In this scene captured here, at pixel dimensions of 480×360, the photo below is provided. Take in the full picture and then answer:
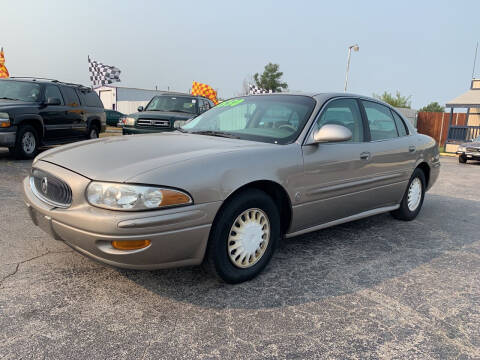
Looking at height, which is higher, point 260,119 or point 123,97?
point 123,97

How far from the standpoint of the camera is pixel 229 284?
2963mm

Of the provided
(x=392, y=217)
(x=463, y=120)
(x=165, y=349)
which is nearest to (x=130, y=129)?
(x=392, y=217)

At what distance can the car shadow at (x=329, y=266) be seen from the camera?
2.85 m

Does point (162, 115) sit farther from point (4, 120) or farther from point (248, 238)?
point (248, 238)

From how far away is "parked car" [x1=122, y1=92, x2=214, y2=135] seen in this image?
352 inches

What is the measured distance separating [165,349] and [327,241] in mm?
2320

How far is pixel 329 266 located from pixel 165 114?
669 centimetres

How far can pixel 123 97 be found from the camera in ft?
129

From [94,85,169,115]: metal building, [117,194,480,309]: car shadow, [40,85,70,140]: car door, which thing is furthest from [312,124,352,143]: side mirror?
[94,85,169,115]: metal building

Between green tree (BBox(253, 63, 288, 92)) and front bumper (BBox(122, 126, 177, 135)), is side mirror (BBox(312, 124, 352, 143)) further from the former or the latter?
green tree (BBox(253, 63, 288, 92))

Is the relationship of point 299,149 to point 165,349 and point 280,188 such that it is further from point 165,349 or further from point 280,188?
point 165,349

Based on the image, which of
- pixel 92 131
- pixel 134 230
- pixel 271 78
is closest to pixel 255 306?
pixel 134 230

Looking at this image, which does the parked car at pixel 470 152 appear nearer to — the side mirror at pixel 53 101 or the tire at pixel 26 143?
the side mirror at pixel 53 101

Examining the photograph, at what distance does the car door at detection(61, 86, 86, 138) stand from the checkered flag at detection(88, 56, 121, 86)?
26577 mm
